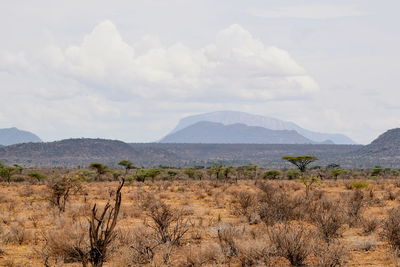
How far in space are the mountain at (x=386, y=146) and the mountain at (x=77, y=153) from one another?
216 feet

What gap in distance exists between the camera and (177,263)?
1200 cm

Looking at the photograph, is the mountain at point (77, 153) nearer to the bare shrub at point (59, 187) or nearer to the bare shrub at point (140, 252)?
the bare shrub at point (59, 187)

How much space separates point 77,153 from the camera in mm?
156250

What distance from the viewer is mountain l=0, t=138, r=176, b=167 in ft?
473

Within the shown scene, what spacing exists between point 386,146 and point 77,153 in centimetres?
9754

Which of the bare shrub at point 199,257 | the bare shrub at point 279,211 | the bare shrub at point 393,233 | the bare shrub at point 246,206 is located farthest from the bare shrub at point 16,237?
the bare shrub at point 393,233

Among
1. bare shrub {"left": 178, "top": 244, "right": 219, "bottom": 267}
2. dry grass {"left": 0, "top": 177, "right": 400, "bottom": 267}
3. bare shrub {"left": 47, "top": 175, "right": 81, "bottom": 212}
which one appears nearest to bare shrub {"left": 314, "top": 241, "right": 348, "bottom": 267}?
dry grass {"left": 0, "top": 177, "right": 400, "bottom": 267}

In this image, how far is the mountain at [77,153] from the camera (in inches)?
5676

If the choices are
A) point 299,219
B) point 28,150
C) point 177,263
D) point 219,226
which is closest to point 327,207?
point 299,219

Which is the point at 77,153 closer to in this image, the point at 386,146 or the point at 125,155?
the point at 125,155

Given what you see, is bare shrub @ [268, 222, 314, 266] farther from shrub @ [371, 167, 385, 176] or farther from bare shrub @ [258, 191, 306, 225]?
shrub @ [371, 167, 385, 176]

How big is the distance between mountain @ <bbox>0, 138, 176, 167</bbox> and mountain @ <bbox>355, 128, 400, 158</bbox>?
65.8 metres

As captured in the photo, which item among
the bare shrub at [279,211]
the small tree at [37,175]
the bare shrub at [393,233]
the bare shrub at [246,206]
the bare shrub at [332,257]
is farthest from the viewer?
the small tree at [37,175]

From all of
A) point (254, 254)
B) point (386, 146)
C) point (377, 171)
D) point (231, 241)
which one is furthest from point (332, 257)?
point (386, 146)
